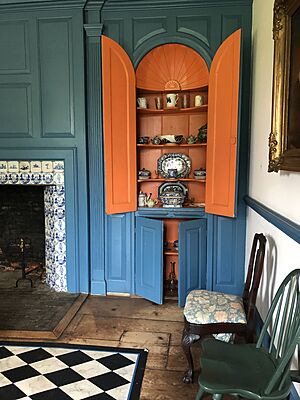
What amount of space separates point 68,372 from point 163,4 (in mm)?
3089

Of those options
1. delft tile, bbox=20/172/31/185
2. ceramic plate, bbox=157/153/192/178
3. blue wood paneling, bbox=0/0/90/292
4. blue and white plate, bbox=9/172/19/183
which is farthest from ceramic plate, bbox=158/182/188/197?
blue and white plate, bbox=9/172/19/183

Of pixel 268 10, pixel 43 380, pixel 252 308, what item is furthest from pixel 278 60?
pixel 43 380

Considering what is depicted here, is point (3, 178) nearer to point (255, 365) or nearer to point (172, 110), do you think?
point (172, 110)

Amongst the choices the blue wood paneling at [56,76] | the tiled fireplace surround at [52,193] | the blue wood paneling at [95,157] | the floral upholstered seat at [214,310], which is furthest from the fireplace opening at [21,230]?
the floral upholstered seat at [214,310]

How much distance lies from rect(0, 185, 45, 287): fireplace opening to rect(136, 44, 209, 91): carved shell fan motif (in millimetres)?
1675

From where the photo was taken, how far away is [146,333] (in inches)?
111

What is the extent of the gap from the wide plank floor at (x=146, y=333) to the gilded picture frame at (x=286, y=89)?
4.70ft

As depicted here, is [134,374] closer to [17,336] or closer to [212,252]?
[17,336]

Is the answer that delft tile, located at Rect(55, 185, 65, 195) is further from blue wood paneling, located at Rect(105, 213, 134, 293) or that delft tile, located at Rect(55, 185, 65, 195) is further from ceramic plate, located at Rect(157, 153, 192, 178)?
ceramic plate, located at Rect(157, 153, 192, 178)

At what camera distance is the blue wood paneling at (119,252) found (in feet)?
11.5

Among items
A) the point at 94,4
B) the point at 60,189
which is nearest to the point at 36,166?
the point at 60,189

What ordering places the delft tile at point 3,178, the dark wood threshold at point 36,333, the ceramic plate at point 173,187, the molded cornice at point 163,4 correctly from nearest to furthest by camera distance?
the dark wood threshold at point 36,333, the molded cornice at point 163,4, the delft tile at point 3,178, the ceramic plate at point 173,187

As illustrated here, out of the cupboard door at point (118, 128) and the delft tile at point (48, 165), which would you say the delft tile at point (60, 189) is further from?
the cupboard door at point (118, 128)

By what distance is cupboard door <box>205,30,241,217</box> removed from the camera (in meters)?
2.92
